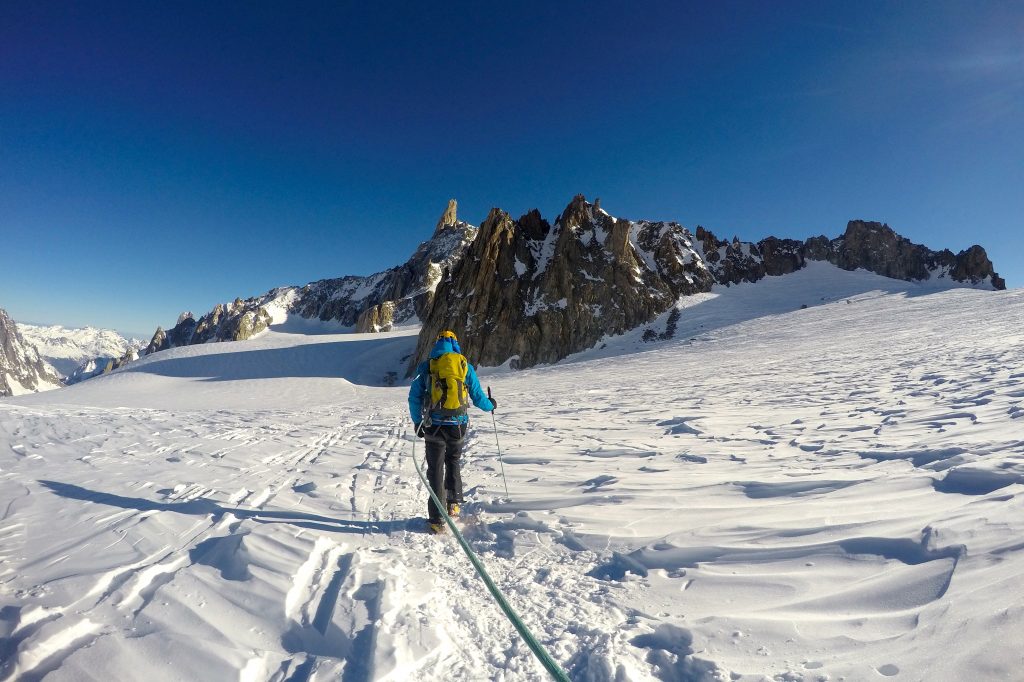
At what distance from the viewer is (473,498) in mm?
5688

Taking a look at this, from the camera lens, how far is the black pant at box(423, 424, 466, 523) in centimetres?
494

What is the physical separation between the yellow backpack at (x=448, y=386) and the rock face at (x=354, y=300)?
231 feet

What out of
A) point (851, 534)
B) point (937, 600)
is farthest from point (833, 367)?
point (937, 600)

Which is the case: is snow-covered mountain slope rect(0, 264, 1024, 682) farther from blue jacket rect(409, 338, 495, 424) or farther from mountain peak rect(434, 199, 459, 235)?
mountain peak rect(434, 199, 459, 235)

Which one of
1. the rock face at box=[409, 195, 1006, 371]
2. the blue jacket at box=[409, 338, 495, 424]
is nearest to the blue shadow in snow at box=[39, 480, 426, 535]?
the blue jacket at box=[409, 338, 495, 424]

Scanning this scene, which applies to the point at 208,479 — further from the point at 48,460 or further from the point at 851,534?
the point at 851,534

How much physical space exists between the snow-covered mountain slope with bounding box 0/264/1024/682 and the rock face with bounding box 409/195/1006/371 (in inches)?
1089

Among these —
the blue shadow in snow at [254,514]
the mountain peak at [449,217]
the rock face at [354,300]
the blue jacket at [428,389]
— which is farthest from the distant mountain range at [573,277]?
the mountain peak at [449,217]

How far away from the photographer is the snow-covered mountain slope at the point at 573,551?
2.42 m

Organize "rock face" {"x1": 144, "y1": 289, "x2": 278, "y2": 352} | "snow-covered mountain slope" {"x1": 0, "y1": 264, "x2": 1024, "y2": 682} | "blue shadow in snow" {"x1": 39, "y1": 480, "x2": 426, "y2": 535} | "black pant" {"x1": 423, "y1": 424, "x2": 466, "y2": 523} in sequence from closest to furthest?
1. "snow-covered mountain slope" {"x1": 0, "y1": 264, "x2": 1024, "y2": 682}
2. "blue shadow in snow" {"x1": 39, "y1": 480, "x2": 426, "y2": 535}
3. "black pant" {"x1": 423, "y1": 424, "x2": 466, "y2": 523}
4. "rock face" {"x1": 144, "y1": 289, "x2": 278, "y2": 352}

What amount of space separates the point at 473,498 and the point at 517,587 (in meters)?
2.31

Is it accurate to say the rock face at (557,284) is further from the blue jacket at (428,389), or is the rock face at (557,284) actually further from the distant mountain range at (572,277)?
the blue jacket at (428,389)

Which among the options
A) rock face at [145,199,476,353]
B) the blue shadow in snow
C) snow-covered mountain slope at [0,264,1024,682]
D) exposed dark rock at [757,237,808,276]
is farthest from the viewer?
rock face at [145,199,476,353]

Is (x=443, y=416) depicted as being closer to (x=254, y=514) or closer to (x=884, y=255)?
(x=254, y=514)
